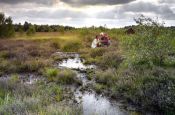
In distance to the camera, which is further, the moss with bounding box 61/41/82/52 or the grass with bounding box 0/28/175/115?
the moss with bounding box 61/41/82/52

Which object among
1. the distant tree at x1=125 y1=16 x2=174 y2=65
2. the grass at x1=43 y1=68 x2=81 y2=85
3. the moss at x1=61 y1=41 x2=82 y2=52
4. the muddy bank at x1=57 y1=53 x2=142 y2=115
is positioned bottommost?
the moss at x1=61 y1=41 x2=82 y2=52

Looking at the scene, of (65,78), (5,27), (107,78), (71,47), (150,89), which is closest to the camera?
(150,89)

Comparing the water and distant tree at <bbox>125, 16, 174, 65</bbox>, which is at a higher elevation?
distant tree at <bbox>125, 16, 174, 65</bbox>

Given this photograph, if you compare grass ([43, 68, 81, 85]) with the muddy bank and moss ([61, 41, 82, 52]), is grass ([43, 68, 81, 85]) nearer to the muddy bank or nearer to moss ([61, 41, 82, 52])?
the muddy bank

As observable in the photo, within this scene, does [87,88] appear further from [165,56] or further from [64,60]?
[64,60]

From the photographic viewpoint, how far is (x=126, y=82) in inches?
576

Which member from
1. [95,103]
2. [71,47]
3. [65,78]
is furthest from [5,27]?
[95,103]

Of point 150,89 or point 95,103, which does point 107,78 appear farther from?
point 150,89

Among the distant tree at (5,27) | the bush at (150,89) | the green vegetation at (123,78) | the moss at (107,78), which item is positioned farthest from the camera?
the distant tree at (5,27)

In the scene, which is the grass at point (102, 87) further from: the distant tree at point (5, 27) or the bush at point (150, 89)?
the distant tree at point (5, 27)

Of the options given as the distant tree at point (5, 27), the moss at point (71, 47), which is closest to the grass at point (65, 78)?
the moss at point (71, 47)

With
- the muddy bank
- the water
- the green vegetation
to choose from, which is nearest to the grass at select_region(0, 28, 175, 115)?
the green vegetation

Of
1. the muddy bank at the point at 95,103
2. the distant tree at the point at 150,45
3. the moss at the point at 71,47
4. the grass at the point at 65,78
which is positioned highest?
the distant tree at the point at 150,45

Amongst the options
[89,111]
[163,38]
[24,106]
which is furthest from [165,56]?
[24,106]
